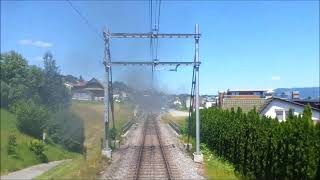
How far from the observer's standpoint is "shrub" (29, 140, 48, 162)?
41.3 m

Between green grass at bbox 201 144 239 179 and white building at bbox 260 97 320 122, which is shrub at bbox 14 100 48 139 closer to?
green grass at bbox 201 144 239 179

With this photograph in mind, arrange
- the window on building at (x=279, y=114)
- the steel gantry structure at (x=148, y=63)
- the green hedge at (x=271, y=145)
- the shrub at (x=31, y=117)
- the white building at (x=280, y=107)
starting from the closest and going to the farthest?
the green hedge at (x=271, y=145) → the steel gantry structure at (x=148, y=63) → the shrub at (x=31, y=117) → the white building at (x=280, y=107) → the window on building at (x=279, y=114)

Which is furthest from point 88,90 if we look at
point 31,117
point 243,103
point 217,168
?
point 217,168

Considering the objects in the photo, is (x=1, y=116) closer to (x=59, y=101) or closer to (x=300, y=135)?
(x=59, y=101)

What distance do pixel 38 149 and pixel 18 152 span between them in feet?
11.0

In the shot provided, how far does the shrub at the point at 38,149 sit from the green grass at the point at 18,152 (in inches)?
14.3

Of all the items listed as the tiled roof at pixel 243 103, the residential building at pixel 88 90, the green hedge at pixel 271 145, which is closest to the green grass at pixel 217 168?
the green hedge at pixel 271 145

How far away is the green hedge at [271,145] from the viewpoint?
16844mm

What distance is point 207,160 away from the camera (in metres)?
32.6

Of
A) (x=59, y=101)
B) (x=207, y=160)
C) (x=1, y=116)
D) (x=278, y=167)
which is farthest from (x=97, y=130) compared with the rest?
(x=278, y=167)

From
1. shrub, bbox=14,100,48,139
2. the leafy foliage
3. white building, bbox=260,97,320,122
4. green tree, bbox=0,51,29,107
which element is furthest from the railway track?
white building, bbox=260,97,320,122

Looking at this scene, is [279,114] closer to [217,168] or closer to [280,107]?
[280,107]

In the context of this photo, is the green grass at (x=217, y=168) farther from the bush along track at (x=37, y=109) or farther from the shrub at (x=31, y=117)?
the shrub at (x=31, y=117)

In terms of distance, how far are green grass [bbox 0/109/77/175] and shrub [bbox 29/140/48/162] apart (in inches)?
14.3
